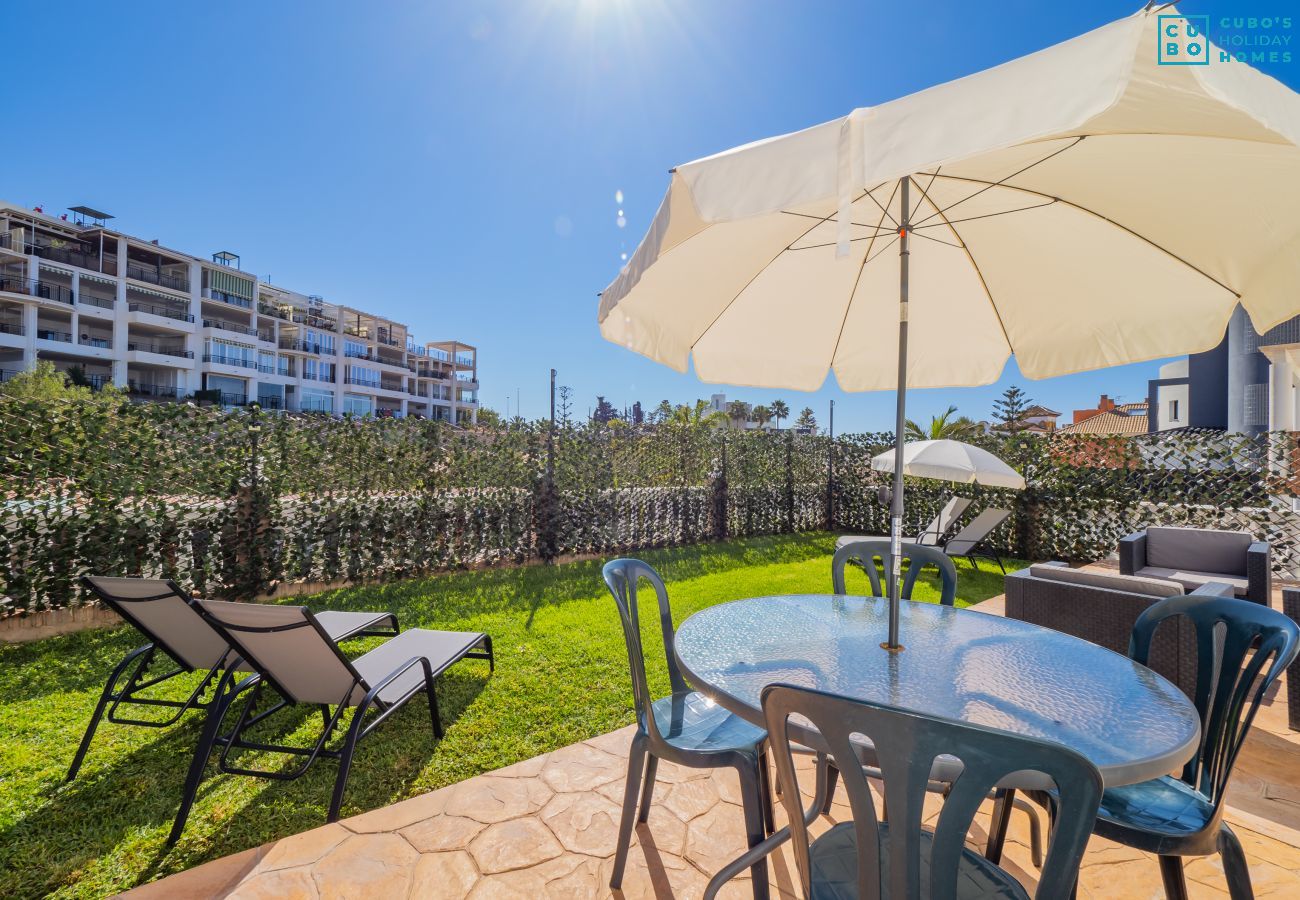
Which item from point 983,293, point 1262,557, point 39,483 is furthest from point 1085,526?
point 39,483

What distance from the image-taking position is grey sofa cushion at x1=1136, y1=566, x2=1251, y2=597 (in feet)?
16.3

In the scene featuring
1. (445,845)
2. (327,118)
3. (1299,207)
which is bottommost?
(445,845)

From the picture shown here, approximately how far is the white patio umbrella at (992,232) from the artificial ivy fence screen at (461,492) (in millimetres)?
4941

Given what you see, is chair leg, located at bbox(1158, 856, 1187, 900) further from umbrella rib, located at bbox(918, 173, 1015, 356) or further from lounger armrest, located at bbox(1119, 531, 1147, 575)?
lounger armrest, located at bbox(1119, 531, 1147, 575)

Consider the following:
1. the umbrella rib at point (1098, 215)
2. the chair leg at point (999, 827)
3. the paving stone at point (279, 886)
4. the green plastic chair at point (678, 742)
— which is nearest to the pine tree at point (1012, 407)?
the umbrella rib at point (1098, 215)

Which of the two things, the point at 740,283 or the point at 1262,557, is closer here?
the point at 740,283

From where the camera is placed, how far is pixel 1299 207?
6.07 feet

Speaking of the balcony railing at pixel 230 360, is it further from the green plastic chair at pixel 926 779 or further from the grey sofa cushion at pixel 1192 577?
the grey sofa cushion at pixel 1192 577

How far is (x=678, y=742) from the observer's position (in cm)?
199

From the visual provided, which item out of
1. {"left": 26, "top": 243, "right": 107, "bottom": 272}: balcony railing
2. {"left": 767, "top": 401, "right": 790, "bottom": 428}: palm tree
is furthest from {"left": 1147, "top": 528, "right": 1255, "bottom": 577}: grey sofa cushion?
{"left": 26, "top": 243, "right": 107, "bottom": 272}: balcony railing

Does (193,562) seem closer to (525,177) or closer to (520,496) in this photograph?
(520,496)

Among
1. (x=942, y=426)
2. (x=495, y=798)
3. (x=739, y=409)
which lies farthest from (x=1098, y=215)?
(x=739, y=409)

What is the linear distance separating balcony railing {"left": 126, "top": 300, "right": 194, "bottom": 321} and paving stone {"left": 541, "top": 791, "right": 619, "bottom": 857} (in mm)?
48564

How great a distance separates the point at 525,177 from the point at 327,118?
5336 mm
